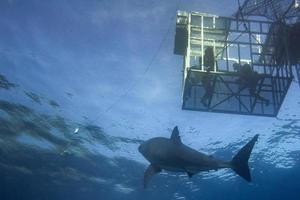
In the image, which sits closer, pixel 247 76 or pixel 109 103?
pixel 247 76

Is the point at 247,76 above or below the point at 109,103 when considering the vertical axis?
below

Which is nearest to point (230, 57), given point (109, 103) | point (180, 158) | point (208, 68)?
point (208, 68)

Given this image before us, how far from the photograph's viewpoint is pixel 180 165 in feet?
23.1

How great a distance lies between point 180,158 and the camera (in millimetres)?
6938

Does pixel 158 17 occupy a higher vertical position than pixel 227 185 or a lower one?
higher

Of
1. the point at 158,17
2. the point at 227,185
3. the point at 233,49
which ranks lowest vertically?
the point at 227,185

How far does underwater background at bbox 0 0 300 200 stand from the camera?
1531 cm

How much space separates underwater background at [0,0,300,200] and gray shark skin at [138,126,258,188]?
872cm

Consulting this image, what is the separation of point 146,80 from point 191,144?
9.68 m

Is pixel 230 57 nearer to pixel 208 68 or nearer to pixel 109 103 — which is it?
pixel 208 68

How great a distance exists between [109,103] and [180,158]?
14266 mm

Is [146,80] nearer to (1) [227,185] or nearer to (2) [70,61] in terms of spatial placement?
(2) [70,61]

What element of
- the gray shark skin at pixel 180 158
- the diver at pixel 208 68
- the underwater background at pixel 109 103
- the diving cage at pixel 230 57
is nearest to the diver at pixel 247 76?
the diving cage at pixel 230 57

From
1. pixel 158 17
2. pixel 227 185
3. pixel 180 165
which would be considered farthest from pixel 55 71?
pixel 227 185
